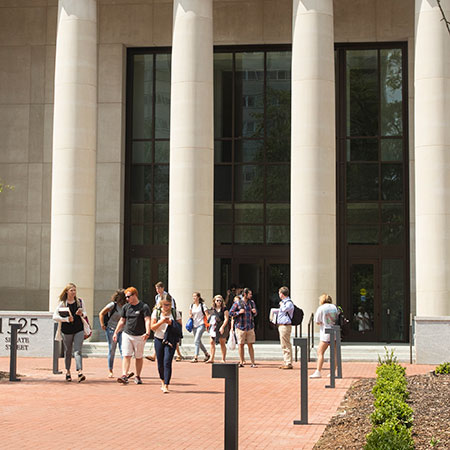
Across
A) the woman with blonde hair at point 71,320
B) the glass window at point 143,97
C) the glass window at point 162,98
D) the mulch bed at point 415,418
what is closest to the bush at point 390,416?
the mulch bed at point 415,418

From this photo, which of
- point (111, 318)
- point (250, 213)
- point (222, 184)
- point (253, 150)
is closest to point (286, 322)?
point (111, 318)

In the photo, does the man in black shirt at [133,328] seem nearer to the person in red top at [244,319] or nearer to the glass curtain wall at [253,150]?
the person in red top at [244,319]

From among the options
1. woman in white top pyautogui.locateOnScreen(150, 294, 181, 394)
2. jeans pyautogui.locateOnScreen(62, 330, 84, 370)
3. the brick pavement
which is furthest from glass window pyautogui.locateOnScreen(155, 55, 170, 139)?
woman in white top pyautogui.locateOnScreen(150, 294, 181, 394)

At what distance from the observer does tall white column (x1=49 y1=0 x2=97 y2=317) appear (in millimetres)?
28062

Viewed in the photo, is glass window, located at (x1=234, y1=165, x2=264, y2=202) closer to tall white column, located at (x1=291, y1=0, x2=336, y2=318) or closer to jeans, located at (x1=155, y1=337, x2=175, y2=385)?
tall white column, located at (x1=291, y1=0, x2=336, y2=318)

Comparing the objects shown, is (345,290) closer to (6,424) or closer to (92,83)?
(92,83)

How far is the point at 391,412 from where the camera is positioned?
982 cm

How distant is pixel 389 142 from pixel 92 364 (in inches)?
621

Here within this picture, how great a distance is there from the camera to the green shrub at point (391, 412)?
973 centimetres

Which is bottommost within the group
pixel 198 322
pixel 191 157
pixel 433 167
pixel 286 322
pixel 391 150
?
pixel 198 322

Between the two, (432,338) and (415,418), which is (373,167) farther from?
(415,418)

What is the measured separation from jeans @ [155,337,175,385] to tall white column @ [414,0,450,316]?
519 inches

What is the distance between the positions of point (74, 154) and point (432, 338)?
1272 cm

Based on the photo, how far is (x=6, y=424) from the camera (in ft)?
38.0
